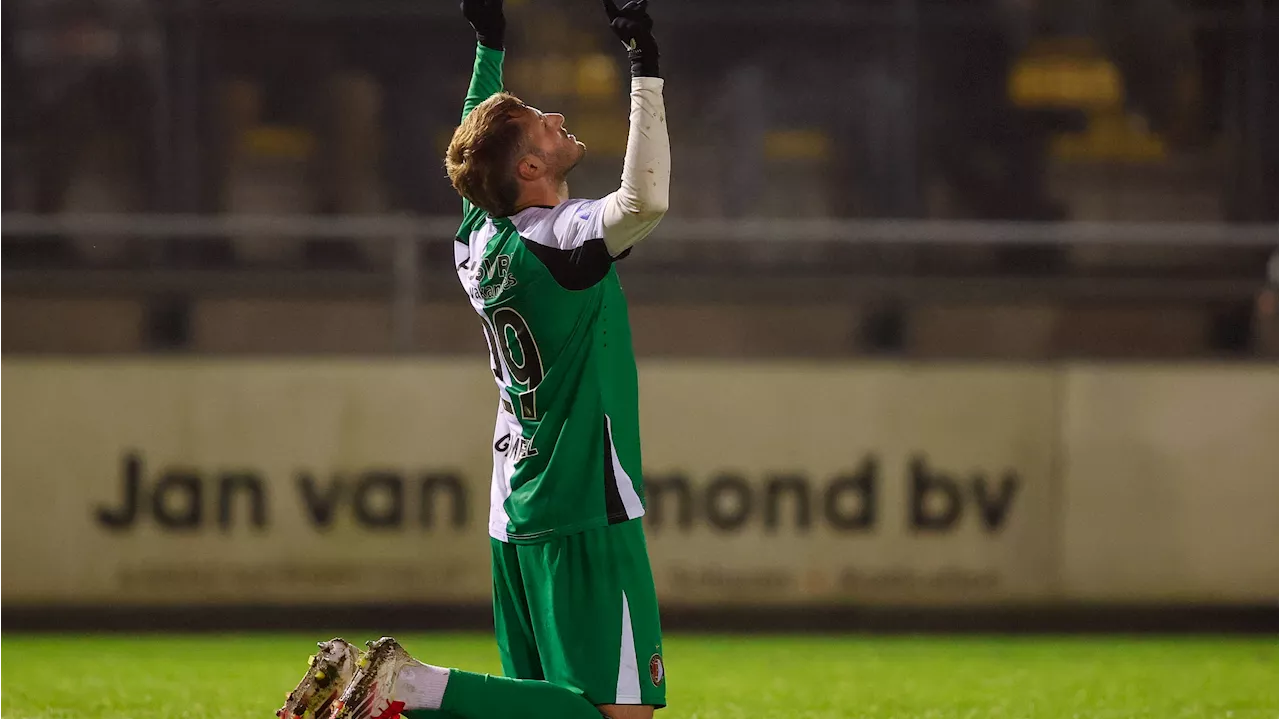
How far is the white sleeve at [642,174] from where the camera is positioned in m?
3.67

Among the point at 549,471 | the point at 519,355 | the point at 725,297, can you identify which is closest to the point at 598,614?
the point at 549,471

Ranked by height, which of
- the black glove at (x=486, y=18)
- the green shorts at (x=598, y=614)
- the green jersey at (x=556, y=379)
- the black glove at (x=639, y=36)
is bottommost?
the green shorts at (x=598, y=614)

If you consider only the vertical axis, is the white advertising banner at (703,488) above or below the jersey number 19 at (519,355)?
below

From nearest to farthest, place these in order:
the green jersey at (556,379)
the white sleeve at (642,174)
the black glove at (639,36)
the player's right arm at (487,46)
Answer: the white sleeve at (642,174) → the black glove at (639,36) → the green jersey at (556,379) → the player's right arm at (487,46)

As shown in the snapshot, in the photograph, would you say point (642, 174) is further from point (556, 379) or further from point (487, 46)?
point (487, 46)

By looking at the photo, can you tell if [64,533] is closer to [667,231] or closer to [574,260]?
[667,231]

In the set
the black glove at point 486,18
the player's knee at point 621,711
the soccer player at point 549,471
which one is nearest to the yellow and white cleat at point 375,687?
the soccer player at point 549,471

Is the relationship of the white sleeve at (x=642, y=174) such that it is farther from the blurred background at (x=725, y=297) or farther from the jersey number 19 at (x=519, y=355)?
the blurred background at (x=725, y=297)

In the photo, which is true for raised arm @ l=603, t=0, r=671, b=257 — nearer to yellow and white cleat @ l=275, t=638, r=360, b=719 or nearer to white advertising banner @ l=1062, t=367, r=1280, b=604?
yellow and white cleat @ l=275, t=638, r=360, b=719

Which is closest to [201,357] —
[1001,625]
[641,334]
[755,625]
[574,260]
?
[641,334]

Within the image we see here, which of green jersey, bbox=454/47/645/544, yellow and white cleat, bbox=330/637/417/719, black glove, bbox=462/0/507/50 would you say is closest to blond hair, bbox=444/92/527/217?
green jersey, bbox=454/47/645/544

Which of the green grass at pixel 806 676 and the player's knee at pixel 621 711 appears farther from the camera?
the green grass at pixel 806 676

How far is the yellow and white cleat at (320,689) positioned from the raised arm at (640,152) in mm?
1237

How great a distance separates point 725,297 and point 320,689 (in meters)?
6.13
